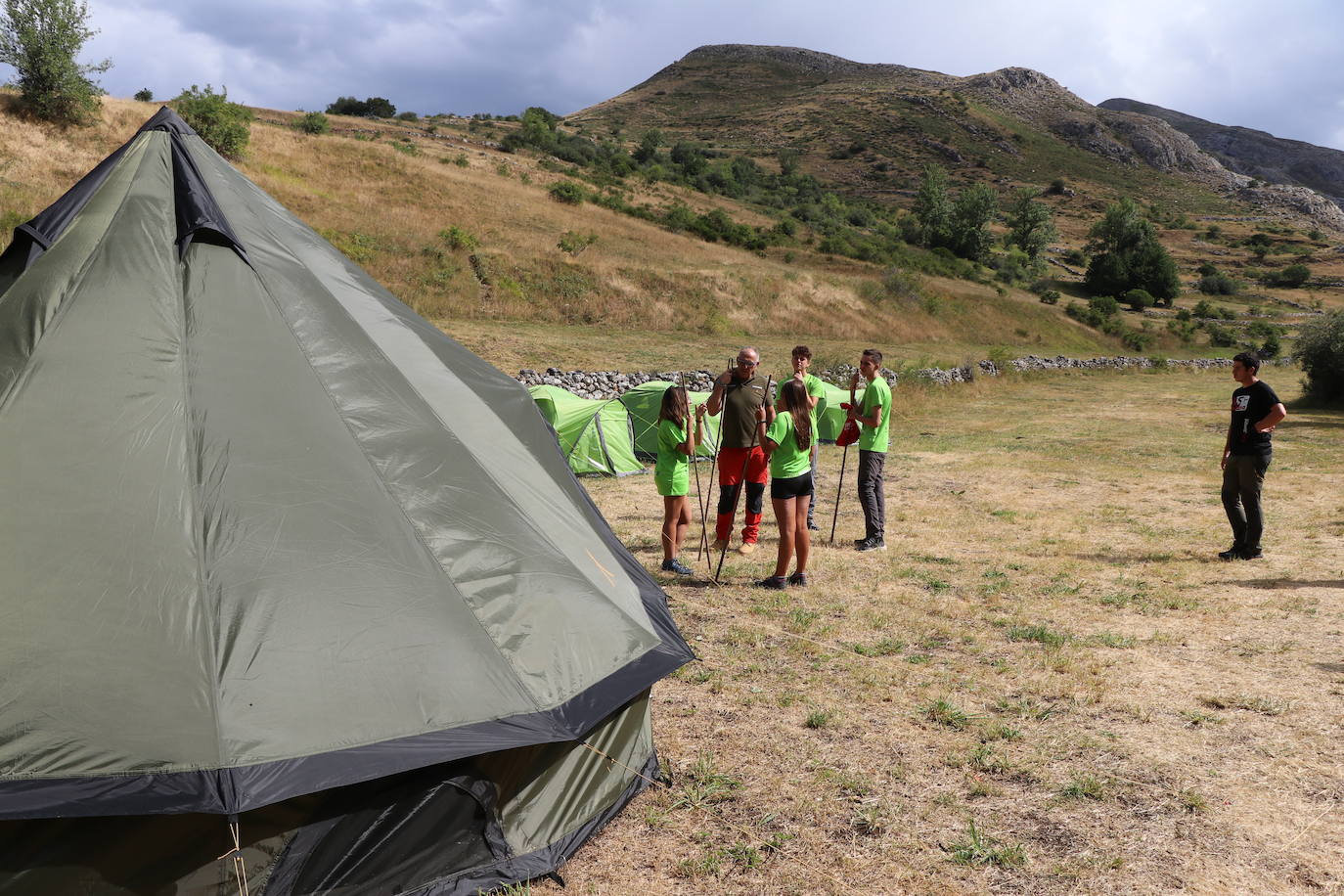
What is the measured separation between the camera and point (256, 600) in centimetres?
348

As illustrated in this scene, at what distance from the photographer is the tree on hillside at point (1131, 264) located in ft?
204

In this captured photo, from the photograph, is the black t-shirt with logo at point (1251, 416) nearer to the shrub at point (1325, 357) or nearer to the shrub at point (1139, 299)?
the shrub at point (1325, 357)

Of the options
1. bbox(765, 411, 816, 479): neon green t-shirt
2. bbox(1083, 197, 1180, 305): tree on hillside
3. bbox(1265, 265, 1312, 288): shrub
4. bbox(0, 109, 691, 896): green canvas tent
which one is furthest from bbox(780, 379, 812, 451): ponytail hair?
bbox(1265, 265, 1312, 288): shrub

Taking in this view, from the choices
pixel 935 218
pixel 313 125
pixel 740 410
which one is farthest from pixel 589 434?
pixel 935 218

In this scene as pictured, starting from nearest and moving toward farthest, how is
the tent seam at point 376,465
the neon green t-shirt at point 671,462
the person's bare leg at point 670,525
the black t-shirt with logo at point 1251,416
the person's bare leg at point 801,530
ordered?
1. the tent seam at point 376,465
2. the person's bare leg at point 801,530
3. the neon green t-shirt at point 671,462
4. the black t-shirt with logo at point 1251,416
5. the person's bare leg at point 670,525

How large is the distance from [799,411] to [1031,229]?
7212 centimetres

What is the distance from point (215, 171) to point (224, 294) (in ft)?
3.45

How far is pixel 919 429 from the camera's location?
20344 millimetres

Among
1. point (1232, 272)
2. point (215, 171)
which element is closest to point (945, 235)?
point (1232, 272)

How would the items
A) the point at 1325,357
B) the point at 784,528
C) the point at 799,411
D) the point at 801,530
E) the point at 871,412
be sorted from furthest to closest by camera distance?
the point at 1325,357, the point at 871,412, the point at 801,530, the point at 784,528, the point at 799,411

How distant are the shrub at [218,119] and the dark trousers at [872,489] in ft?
120

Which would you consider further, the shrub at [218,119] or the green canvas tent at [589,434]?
the shrub at [218,119]

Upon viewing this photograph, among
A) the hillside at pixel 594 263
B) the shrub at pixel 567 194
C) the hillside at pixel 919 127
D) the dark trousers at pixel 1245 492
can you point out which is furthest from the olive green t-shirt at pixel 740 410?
the hillside at pixel 919 127

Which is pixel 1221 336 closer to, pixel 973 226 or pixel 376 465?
pixel 973 226
